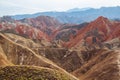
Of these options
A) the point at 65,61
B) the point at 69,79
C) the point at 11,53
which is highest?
the point at 69,79

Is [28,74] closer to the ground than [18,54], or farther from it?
farther from it

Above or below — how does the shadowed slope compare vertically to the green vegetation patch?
below

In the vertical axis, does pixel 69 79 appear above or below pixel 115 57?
above

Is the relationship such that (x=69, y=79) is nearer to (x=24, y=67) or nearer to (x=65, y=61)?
(x=24, y=67)

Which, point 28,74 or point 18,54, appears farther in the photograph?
Answer: point 18,54

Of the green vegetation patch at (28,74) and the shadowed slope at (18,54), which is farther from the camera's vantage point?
the shadowed slope at (18,54)

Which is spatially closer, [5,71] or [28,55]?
[5,71]

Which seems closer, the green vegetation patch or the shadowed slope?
the green vegetation patch

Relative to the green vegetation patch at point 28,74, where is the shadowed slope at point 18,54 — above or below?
below

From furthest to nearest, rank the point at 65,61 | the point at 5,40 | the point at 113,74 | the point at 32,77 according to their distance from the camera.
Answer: the point at 65,61
the point at 5,40
the point at 113,74
the point at 32,77

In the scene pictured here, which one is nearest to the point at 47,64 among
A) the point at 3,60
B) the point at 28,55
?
the point at 28,55

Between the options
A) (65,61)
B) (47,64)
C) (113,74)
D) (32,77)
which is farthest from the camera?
(65,61)
